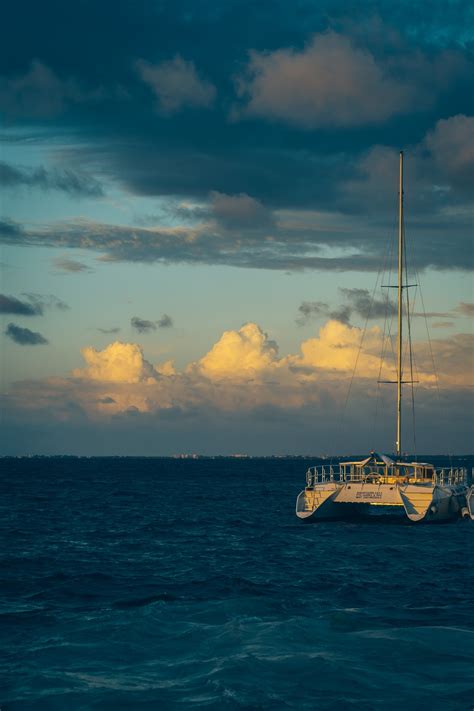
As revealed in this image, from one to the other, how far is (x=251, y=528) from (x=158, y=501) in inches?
1005

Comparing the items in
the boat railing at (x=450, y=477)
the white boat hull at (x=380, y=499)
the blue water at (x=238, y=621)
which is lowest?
the blue water at (x=238, y=621)

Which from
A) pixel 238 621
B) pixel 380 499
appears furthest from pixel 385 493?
pixel 238 621

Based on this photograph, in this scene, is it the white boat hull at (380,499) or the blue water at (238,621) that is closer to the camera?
the blue water at (238,621)

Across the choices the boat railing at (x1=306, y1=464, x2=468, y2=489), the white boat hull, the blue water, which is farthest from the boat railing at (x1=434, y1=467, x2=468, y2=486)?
the blue water

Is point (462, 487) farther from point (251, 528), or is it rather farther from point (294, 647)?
point (294, 647)

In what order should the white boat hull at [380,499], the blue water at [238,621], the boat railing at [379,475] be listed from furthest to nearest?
1. the boat railing at [379,475]
2. the white boat hull at [380,499]
3. the blue water at [238,621]

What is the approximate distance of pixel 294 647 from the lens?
16688 mm

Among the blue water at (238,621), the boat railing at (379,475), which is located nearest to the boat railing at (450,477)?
the boat railing at (379,475)

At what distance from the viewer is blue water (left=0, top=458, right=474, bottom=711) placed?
1416 centimetres

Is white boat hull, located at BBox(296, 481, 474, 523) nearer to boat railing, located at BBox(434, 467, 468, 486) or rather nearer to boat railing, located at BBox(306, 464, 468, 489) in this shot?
boat railing, located at BBox(306, 464, 468, 489)

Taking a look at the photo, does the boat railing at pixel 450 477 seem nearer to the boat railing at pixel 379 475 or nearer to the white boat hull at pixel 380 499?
the boat railing at pixel 379 475

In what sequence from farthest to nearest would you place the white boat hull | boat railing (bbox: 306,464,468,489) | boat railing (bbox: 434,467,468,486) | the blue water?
boat railing (bbox: 434,467,468,486)
boat railing (bbox: 306,464,468,489)
the white boat hull
the blue water

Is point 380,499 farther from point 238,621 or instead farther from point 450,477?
point 238,621

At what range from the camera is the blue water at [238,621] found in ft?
46.5
